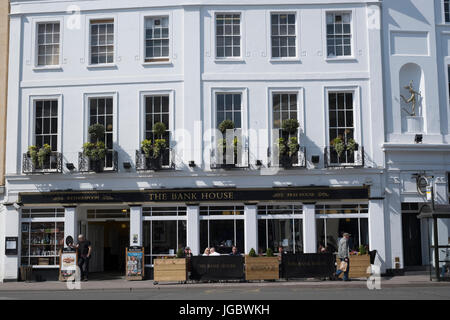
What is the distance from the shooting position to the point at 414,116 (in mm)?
24094

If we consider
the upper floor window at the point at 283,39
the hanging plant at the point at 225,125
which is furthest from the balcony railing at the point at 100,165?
the upper floor window at the point at 283,39

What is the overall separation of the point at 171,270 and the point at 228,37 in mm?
9892

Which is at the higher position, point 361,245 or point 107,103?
point 107,103

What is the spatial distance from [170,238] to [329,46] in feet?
33.6

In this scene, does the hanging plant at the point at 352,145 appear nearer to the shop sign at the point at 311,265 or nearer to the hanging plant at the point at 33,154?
the shop sign at the point at 311,265

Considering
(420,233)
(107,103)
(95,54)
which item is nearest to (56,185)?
(107,103)

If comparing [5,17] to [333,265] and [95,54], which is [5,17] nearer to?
[95,54]

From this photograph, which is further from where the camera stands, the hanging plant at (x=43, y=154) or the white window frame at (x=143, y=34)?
the white window frame at (x=143, y=34)

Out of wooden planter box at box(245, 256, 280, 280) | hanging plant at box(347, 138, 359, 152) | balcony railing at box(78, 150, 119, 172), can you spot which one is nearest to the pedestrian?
Result: wooden planter box at box(245, 256, 280, 280)

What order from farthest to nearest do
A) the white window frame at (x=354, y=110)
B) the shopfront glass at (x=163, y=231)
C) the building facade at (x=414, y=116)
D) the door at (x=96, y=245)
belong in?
the door at (x=96, y=245) < the white window frame at (x=354, y=110) < the shopfront glass at (x=163, y=231) < the building facade at (x=414, y=116)

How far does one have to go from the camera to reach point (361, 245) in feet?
72.1

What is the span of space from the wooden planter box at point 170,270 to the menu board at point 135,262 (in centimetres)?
172

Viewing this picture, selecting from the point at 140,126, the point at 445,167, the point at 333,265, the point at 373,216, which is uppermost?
the point at 140,126

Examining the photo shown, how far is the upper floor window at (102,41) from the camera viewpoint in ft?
81.4
